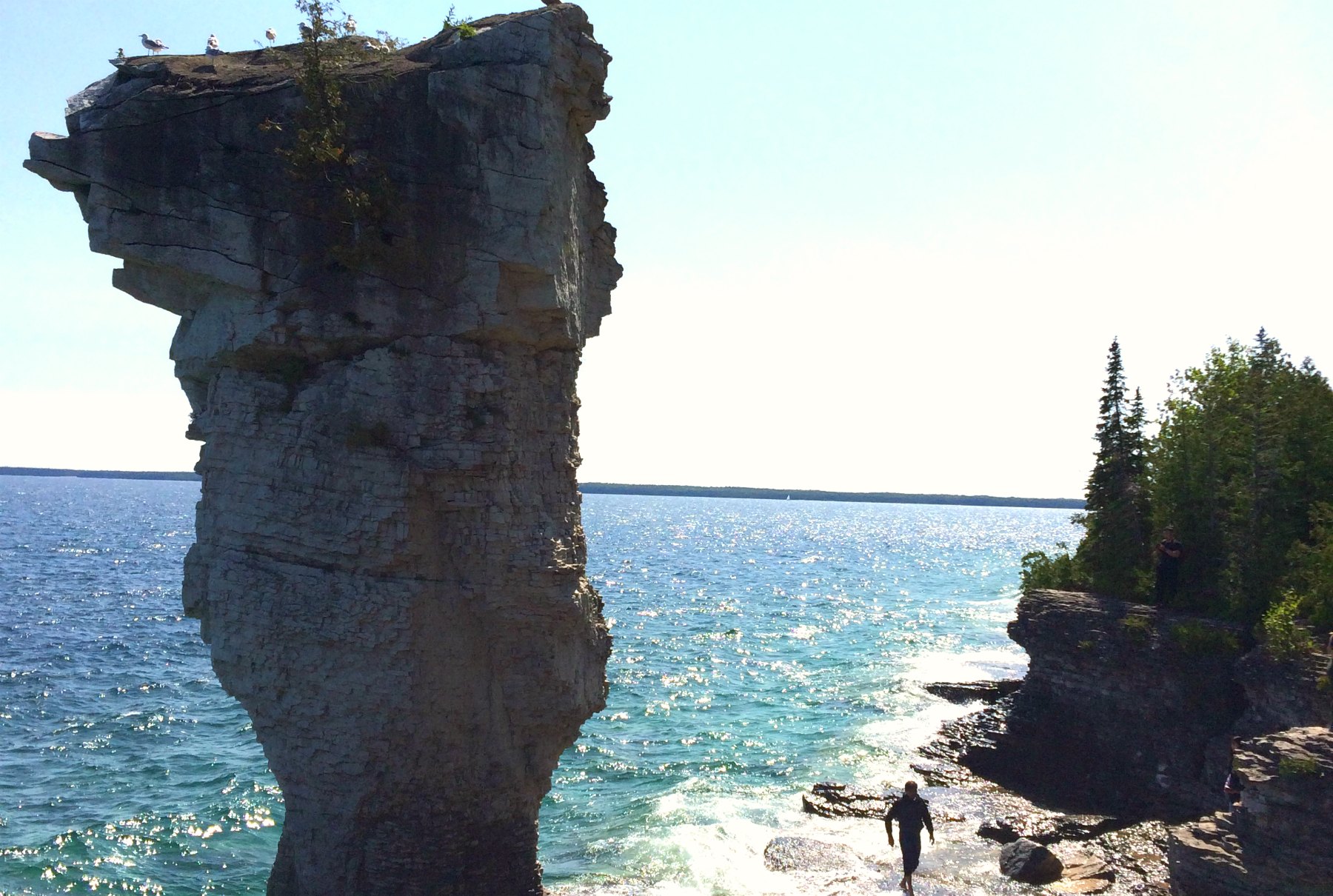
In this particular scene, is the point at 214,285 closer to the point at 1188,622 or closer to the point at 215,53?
the point at 215,53

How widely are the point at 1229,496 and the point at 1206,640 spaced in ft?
12.8

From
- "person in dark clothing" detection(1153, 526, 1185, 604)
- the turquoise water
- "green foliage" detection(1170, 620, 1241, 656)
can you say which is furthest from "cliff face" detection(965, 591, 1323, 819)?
the turquoise water

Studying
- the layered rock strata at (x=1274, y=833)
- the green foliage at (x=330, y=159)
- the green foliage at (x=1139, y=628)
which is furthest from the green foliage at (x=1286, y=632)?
the green foliage at (x=330, y=159)

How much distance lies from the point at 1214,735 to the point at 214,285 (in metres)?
21.8

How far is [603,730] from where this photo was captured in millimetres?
28312

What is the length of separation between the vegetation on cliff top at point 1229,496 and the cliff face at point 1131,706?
1.05 m

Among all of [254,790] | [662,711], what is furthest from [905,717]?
[254,790]

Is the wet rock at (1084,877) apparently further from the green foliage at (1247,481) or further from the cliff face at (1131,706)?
the green foliage at (1247,481)

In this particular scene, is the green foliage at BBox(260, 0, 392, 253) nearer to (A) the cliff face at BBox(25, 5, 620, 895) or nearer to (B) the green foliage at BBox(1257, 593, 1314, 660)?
(A) the cliff face at BBox(25, 5, 620, 895)

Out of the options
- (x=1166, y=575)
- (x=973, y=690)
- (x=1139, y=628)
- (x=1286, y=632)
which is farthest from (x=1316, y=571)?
(x=973, y=690)

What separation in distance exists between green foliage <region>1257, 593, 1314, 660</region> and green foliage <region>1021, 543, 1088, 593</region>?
8.54 meters

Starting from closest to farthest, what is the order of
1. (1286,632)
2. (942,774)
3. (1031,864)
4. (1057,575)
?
(1031,864) → (1286,632) → (942,774) → (1057,575)

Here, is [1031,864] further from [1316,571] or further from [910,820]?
[1316,571]

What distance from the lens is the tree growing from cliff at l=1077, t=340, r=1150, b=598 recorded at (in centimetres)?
2528
